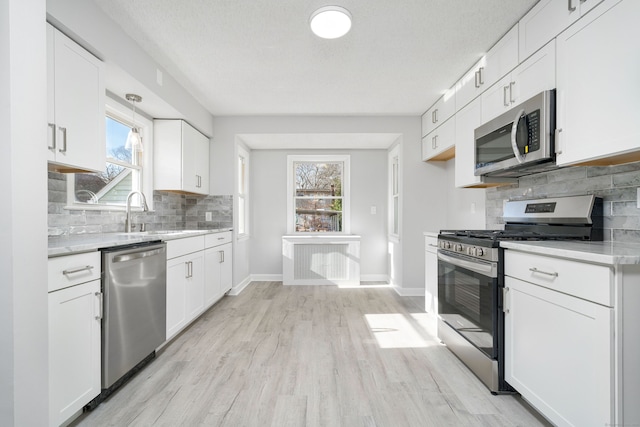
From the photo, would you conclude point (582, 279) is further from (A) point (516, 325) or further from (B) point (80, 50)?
(B) point (80, 50)

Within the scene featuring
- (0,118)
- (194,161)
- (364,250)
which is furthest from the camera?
(364,250)

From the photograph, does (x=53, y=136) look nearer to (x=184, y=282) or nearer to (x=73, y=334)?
(x=73, y=334)

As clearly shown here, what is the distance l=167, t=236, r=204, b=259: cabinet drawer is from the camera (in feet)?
8.19

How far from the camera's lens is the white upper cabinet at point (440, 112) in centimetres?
324

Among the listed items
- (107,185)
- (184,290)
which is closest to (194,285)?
(184,290)

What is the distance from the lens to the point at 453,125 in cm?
319

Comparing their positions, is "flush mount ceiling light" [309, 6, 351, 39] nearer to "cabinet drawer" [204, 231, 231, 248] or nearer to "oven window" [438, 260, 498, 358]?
"oven window" [438, 260, 498, 358]

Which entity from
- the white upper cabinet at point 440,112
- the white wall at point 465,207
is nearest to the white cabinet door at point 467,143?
the white upper cabinet at point 440,112

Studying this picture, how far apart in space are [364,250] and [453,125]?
2462mm

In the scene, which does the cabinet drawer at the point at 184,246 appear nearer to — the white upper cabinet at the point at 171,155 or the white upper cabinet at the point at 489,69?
the white upper cabinet at the point at 171,155

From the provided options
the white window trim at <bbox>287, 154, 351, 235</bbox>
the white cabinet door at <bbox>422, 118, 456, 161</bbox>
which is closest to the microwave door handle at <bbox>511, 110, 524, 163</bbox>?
the white cabinet door at <bbox>422, 118, 456, 161</bbox>

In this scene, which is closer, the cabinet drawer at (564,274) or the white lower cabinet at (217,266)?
the cabinet drawer at (564,274)

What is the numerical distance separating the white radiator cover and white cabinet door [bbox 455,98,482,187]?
6.78 ft

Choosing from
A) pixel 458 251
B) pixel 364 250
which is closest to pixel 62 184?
pixel 458 251
